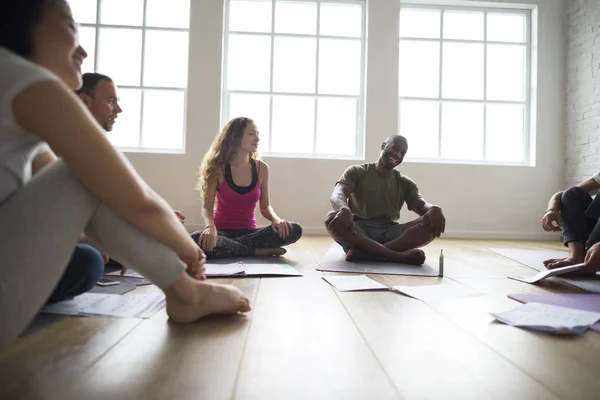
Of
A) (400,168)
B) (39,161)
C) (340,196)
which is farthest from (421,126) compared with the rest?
(39,161)

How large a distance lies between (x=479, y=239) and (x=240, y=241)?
3059 mm

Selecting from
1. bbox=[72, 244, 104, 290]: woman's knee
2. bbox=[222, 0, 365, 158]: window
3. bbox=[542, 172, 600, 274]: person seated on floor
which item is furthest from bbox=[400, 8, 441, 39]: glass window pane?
bbox=[72, 244, 104, 290]: woman's knee

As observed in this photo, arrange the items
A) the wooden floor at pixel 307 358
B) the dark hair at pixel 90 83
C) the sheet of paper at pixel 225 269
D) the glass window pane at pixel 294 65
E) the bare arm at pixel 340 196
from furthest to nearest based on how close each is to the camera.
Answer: the glass window pane at pixel 294 65, the bare arm at pixel 340 196, the sheet of paper at pixel 225 269, the dark hair at pixel 90 83, the wooden floor at pixel 307 358

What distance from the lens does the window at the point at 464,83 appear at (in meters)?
5.08

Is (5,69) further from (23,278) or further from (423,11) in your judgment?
(423,11)

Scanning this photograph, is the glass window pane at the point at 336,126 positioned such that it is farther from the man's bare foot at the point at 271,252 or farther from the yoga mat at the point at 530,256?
the man's bare foot at the point at 271,252

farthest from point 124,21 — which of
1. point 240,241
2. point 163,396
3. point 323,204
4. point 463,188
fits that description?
point 163,396

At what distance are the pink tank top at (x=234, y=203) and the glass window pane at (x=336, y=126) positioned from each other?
222 centimetres

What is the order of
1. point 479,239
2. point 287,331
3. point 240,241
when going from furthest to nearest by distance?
point 479,239
point 240,241
point 287,331

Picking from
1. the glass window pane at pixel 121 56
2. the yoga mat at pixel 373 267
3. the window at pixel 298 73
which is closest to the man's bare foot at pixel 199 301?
the yoga mat at pixel 373 267

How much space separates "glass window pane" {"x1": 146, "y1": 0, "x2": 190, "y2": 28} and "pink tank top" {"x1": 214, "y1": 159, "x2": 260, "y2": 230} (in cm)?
281

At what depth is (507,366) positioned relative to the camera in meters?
0.99

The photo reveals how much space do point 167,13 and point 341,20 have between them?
202 cm

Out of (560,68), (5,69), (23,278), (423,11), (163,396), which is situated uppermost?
(423,11)
